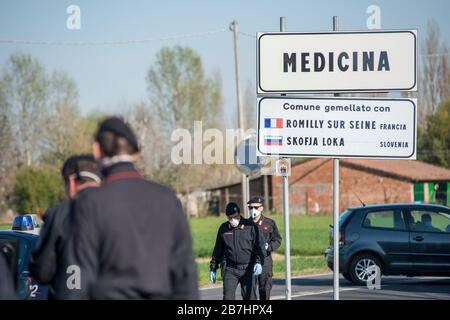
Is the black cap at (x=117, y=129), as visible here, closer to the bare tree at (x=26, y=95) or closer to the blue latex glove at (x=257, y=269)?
the blue latex glove at (x=257, y=269)

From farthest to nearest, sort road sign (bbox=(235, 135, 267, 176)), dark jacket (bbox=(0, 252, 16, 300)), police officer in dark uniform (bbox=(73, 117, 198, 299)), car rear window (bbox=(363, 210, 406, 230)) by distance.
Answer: car rear window (bbox=(363, 210, 406, 230)), road sign (bbox=(235, 135, 267, 176)), dark jacket (bbox=(0, 252, 16, 300)), police officer in dark uniform (bbox=(73, 117, 198, 299))

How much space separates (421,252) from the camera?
18969 mm

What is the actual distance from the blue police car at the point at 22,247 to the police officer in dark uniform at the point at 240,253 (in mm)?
3907

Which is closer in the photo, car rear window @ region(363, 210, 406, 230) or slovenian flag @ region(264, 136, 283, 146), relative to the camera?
slovenian flag @ region(264, 136, 283, 146)

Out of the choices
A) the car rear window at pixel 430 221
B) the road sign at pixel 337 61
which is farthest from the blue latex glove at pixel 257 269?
the car rear window at pixel 430 221

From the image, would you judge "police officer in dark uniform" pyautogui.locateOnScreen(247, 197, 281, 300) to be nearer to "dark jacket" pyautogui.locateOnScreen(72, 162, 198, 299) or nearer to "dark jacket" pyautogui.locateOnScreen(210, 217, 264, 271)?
"dark jacket" pyautogui.locateOnScreen(210, 217, 264, 271)

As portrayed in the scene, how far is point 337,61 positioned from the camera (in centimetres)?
1011

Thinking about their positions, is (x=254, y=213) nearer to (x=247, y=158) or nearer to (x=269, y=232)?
(x=269, y=232)

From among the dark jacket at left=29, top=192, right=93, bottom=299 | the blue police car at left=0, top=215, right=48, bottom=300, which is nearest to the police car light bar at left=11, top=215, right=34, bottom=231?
the blue police car at left=0, top=215, right=48, bottom=300

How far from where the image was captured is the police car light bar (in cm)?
892

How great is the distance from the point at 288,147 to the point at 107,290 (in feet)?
19.9

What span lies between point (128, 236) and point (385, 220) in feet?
51.1

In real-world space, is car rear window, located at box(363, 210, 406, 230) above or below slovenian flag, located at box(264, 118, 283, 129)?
below
